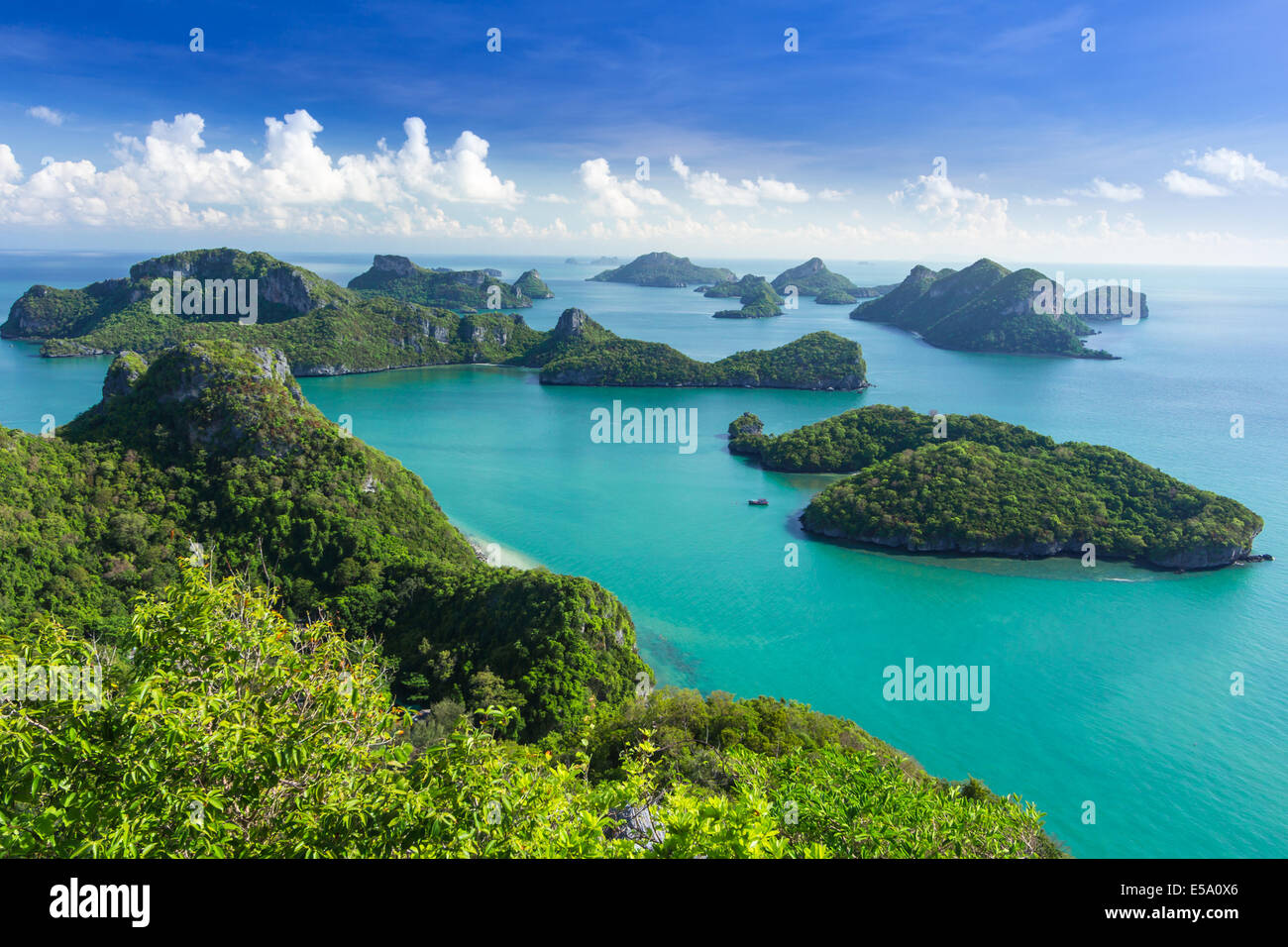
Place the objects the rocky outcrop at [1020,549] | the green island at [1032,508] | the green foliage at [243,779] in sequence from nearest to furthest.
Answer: the green foliage at [243,779]
the rocky outcrop at [1020,549]
the green island at [1032,508]

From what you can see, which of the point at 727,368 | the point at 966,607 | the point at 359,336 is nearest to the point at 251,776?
the point at 966,607

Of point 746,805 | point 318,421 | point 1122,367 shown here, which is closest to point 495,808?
point 746,805

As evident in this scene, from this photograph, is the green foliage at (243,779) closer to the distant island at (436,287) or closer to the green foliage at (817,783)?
the green foliage at (817,783)

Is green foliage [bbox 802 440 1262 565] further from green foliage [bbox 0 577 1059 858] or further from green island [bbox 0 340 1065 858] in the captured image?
green foliage [bbox 0 577 1059 858]

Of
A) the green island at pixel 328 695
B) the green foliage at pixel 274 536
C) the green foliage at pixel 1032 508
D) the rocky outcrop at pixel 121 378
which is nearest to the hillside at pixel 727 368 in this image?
the green foliage at pixel 1032 508

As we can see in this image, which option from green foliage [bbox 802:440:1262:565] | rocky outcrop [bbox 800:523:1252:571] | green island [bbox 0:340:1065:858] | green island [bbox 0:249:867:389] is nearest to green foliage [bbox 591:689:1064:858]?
green island [bbox 0:340:1065:858]
